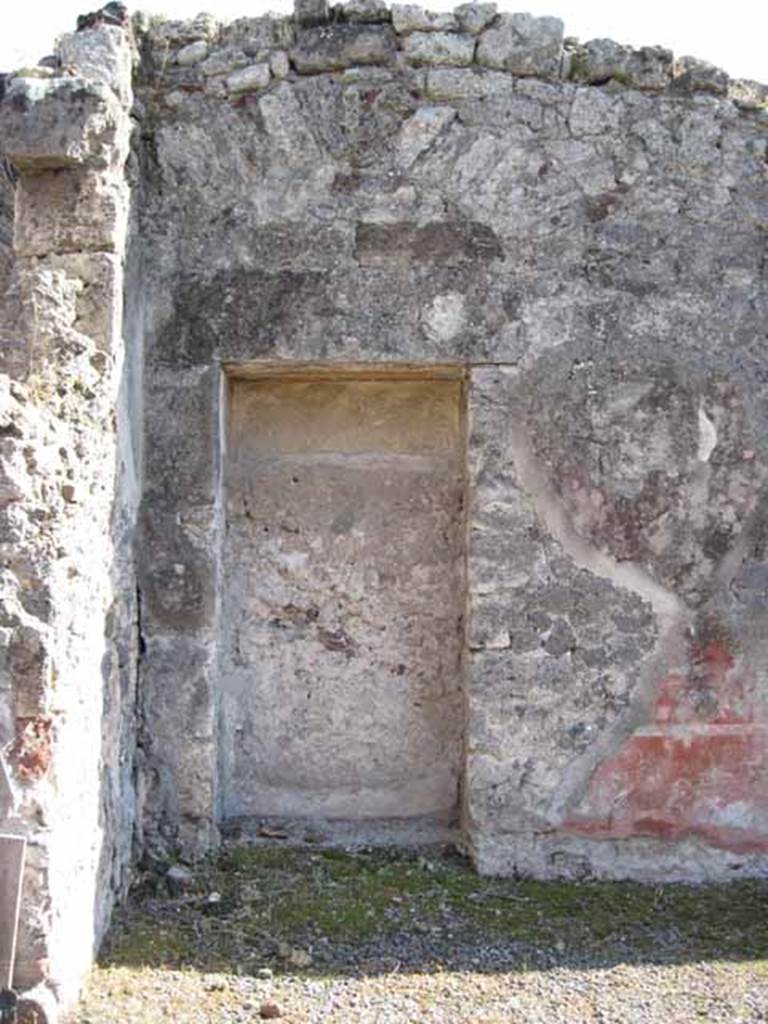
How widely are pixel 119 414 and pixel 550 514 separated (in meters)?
1.47

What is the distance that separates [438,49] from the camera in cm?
392

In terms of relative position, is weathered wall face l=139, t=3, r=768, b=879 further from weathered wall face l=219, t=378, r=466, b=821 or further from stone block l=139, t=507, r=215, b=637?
weathered wall face l=219, t=378, r=466, b=821

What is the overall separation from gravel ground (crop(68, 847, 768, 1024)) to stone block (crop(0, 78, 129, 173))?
7.53ft

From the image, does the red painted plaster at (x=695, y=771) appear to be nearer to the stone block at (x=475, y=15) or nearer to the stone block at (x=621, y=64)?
the stone block at (x=621, y=64)

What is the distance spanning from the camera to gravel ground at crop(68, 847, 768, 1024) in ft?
9.89

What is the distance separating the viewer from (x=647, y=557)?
155 inches

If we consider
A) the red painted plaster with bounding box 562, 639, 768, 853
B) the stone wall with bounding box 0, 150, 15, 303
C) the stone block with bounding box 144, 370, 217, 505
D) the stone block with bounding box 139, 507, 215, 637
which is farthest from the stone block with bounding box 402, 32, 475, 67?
the red painted plaster with bounding box 562, 639, 768, 853

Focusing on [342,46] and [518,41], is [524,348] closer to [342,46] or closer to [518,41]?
[518,41]

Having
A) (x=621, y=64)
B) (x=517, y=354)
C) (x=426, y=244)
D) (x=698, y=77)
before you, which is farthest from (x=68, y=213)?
(x=698, y=77)

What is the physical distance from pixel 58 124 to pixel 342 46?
1.03 meters

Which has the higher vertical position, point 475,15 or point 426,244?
point 475,15

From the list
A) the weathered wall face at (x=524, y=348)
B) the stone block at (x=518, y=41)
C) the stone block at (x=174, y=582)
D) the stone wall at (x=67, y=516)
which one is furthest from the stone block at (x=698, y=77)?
the stone block at (x=174, y=582)

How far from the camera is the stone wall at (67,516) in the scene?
279 cm

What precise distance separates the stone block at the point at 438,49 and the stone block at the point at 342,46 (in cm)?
7
